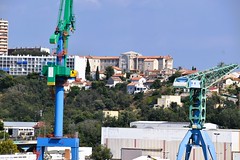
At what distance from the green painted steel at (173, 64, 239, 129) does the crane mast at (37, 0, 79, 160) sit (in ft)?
38.2

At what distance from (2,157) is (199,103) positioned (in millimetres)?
15173

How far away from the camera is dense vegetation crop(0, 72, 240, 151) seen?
89688 mm

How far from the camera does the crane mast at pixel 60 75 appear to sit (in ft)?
131

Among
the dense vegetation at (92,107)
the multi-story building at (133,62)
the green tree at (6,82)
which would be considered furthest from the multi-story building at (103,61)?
the green tree at (6,82)

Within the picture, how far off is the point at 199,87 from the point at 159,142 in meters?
13.8

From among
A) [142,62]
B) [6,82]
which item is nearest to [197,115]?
[6,82]

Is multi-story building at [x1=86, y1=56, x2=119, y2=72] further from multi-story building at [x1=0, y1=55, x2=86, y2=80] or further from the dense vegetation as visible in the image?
the dense vegetation

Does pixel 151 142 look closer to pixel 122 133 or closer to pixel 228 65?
pixel 122 133

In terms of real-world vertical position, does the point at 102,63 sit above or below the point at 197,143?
above

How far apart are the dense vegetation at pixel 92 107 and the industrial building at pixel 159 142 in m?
15.7

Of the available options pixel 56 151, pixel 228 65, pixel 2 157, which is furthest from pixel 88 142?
pixel 228 65

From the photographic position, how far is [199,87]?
50875 mm

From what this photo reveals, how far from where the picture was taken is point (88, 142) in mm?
81750

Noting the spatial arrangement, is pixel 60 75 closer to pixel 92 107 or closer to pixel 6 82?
pixel 92 107
